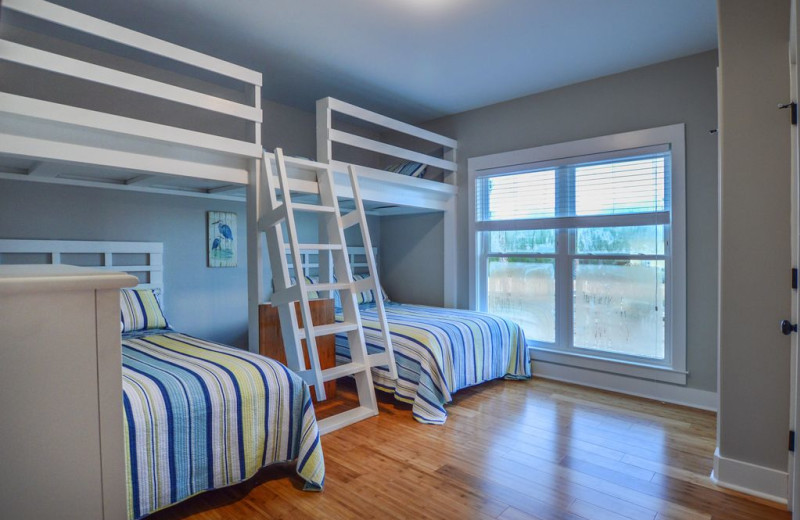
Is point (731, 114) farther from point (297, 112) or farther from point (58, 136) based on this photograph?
point (297, 112)

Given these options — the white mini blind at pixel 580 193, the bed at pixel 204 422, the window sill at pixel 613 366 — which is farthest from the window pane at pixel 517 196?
the bed at pixel 204 422

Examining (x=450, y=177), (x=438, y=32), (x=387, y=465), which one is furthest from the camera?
(x=450, y=177)

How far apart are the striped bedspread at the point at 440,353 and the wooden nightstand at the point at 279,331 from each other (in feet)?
1.05

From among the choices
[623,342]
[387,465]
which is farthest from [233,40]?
[623,342]

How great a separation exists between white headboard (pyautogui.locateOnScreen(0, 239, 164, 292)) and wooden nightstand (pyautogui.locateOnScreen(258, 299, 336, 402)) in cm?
95

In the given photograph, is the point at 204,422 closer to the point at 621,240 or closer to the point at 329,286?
the point at 329,286

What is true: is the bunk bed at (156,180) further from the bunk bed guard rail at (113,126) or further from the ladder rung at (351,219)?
the ladder rung at (351,219)

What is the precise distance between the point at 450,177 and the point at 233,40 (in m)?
2.27

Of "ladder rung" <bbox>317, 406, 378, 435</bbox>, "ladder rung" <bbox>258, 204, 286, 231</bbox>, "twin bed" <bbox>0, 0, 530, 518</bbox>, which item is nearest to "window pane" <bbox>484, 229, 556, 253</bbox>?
"twin bed" <bbox>0, 0, 530, 518</bbox>

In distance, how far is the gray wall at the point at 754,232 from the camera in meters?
1.93

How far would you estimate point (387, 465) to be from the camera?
2.24 metres

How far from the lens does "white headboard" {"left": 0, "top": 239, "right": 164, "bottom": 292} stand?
110 inches

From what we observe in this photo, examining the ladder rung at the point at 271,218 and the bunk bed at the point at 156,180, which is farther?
the ladder rung at the point at 271,218

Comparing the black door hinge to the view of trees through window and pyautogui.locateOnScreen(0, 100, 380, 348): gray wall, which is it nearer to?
the view of trees through window
